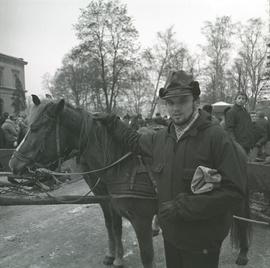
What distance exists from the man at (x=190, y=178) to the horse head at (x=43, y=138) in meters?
1.51

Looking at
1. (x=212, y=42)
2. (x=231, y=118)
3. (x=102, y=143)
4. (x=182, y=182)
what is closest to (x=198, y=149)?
(x=182, y=182)

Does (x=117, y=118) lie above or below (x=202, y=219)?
above

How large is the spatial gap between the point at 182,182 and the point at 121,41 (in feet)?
84.5

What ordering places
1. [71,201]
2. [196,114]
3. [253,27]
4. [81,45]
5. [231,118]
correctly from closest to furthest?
[196,114] < [71,201] < [231,118] < [81,45] < [253,27]

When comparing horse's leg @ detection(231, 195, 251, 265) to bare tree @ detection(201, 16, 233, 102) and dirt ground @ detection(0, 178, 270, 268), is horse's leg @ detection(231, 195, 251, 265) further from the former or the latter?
bare tree @ detection(201, 16, 233, 102)

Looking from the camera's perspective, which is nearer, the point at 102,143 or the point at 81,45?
the point at 102,143

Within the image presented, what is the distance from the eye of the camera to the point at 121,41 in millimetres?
26453

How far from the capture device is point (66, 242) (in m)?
4.91

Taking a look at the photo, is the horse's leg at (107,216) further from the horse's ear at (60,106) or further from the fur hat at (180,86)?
the fur hat at (180,86)

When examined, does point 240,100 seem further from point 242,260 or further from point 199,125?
point 199,125

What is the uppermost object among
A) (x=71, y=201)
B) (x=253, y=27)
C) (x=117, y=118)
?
(x=253, y=27)

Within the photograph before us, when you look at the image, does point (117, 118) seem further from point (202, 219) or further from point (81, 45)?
point (81, 45)

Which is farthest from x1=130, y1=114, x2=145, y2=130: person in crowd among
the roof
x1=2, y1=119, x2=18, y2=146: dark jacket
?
the roof

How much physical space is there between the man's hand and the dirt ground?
2434mm
